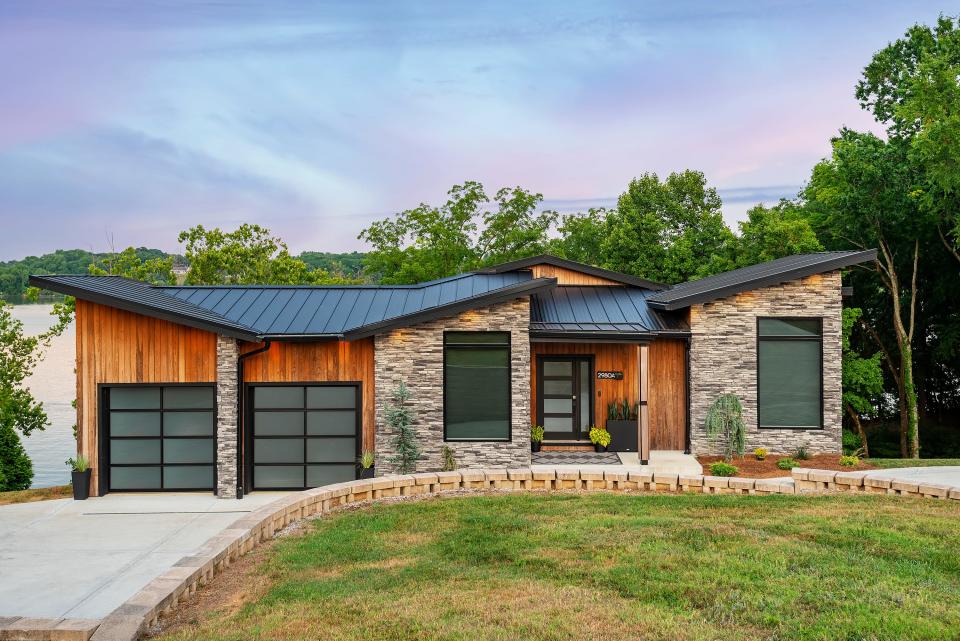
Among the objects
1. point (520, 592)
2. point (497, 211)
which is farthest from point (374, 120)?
point (520, 592)

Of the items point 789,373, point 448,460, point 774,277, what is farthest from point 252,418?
point 789,373

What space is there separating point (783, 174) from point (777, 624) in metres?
40.5

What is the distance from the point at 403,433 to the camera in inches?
536

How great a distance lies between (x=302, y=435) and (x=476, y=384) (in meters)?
3.59

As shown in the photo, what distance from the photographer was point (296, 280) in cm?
3334

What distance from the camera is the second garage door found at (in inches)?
560

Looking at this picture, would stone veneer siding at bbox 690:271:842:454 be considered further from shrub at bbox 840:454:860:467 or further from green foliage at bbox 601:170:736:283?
green foliage at bbox 601:170:736:283

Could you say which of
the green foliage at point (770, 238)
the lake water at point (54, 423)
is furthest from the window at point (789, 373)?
the lake water at point (54, 423)

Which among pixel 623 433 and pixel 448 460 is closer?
pixel 448 460

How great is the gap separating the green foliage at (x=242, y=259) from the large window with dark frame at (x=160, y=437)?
19187 millimetres

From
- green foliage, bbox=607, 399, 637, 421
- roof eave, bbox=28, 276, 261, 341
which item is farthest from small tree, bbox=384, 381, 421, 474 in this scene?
green foliage, bbox=607, 399, 637, 421

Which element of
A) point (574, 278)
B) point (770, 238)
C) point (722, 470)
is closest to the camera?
point (722, 470)

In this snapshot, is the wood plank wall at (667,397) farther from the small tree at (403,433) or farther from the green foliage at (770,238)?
the green foliage at (770,238)

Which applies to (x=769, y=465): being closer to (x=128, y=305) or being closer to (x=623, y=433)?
(x=623, y=433)
